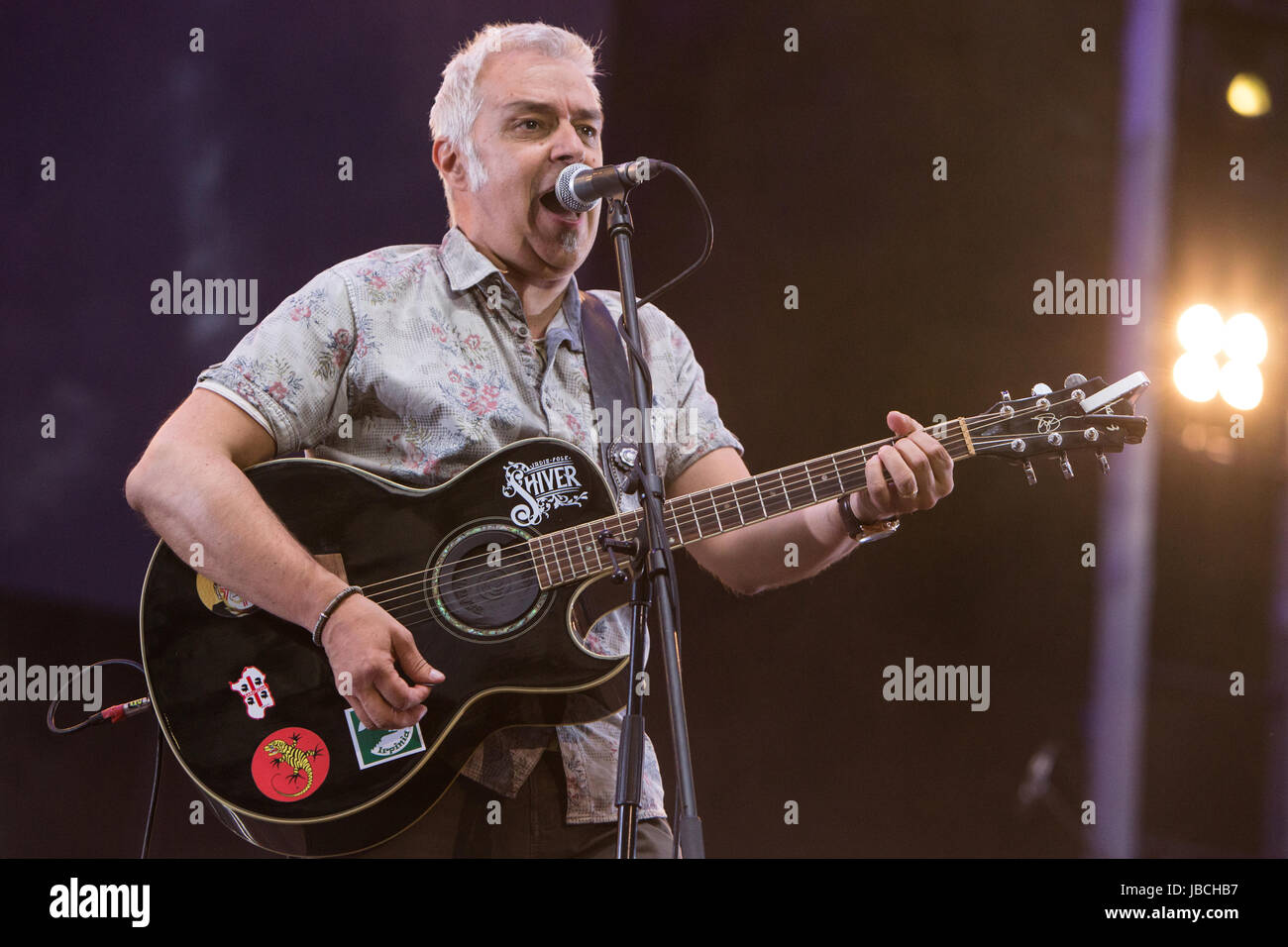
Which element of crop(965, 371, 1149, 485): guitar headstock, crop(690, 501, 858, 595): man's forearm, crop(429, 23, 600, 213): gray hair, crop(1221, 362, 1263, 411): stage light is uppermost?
crop(429, 23, 600, 213): gray hair

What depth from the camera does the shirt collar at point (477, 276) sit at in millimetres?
2018

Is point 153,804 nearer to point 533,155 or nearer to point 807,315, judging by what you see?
point 533,155

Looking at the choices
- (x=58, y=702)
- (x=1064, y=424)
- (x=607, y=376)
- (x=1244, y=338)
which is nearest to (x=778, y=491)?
(x=607, y=376)

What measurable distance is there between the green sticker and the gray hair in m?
1.08

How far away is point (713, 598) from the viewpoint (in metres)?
2.38

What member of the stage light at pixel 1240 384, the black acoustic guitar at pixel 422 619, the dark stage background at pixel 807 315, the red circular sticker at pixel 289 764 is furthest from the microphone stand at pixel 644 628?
the stage light at pixel 1240 384

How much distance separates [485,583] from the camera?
1803 millimetres

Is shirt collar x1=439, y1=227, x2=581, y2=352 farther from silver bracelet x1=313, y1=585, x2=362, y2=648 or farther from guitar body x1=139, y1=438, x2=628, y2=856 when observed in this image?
silver bracelet x1=313, y1=585, x2=362, y2=648

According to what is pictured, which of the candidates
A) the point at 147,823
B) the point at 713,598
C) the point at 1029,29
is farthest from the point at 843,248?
the point at 147,823

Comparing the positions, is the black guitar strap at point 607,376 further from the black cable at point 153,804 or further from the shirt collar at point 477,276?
the black cable at point 153,804

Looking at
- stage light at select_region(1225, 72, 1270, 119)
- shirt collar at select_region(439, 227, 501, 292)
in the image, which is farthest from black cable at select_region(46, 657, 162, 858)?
stage light at select_region(1225, 72, 1270, 119)

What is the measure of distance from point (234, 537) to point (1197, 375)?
2.09 meters

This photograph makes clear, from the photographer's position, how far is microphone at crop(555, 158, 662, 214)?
1.52 m

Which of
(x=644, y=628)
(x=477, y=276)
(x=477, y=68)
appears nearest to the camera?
(x=644, y=628)
